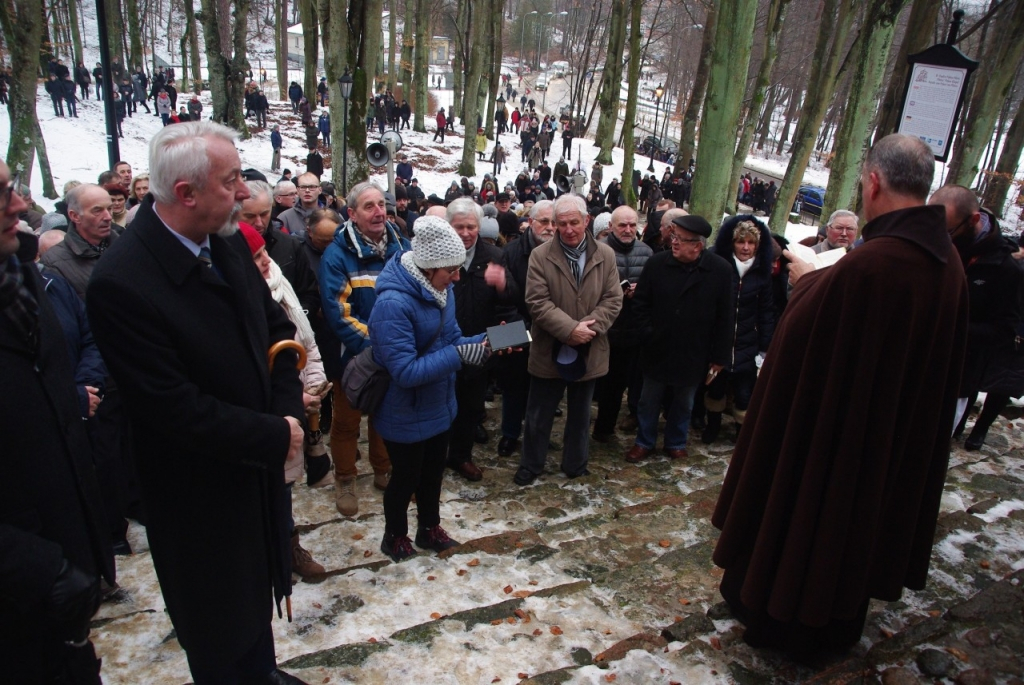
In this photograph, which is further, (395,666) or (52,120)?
(52,120)

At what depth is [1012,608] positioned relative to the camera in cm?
313

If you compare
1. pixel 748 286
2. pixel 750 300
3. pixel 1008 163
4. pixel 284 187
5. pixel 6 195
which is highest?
pixel 1008 163

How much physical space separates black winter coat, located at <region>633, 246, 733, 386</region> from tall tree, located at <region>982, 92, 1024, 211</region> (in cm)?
1680

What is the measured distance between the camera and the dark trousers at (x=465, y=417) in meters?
4.99

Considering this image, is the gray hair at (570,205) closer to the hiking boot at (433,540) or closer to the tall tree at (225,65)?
the hiking boot at (433,540)

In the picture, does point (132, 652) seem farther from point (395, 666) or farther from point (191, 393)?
point (191, 393)

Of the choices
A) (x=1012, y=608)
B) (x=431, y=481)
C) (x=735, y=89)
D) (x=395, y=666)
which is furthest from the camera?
(x=735, y=89)

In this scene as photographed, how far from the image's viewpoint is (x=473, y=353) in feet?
11.6

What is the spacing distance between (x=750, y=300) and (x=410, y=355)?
3.24 meters

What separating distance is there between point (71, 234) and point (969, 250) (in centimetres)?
578

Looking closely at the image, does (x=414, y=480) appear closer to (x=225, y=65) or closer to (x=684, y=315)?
(x=684, y=315)

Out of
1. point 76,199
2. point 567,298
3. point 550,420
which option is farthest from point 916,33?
point 76,199

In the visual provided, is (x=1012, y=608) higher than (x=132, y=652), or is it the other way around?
(x=1012, y=608)

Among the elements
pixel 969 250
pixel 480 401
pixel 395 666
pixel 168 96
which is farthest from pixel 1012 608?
pixel 168 96
